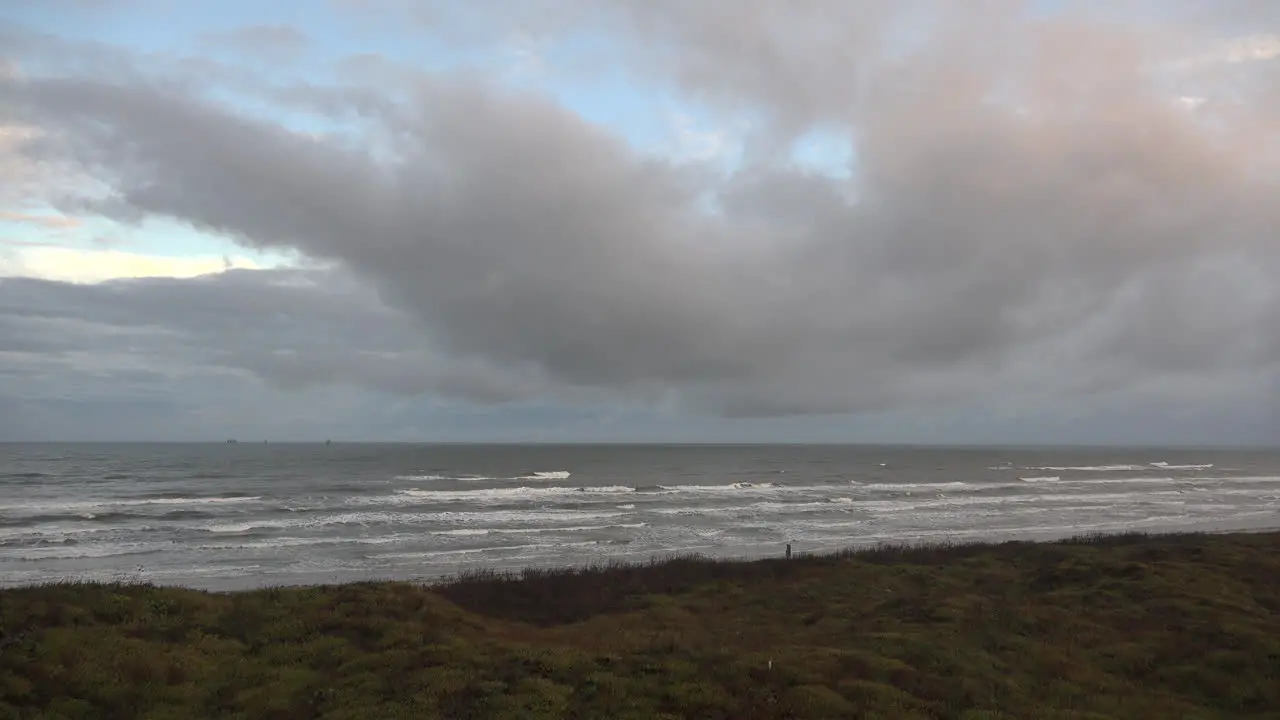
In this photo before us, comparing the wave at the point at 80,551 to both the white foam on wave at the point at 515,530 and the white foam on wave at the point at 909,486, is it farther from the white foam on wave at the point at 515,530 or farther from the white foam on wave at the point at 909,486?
the white foam on wave at the point at 909,486

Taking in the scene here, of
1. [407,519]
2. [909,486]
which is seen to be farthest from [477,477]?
[909,486]

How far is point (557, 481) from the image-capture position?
314 feet

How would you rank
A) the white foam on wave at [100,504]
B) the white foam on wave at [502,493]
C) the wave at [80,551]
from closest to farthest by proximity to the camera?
the wave at [80,551] → the white foam on wave at [100,504] → the white foam on wave at [502,493]

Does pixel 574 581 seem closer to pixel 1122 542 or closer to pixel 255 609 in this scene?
pixel 255 609

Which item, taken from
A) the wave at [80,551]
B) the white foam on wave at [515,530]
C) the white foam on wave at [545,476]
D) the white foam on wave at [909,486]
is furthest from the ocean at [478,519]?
the white foam on wave at [545,476]

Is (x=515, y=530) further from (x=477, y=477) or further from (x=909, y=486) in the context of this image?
(x=909, y=486)

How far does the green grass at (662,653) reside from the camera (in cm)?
1158

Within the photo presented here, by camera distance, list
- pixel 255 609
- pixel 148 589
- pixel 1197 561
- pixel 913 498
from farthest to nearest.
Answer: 1. pixel 913 498
2. pixel 1197 561
3. pixel 148 589
4. pixel 255 609

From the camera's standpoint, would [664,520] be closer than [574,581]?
No

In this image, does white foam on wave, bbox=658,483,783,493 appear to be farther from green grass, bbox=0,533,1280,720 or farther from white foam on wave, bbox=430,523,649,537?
green grass, bbox=0,533,1280,720

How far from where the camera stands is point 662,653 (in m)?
14.2

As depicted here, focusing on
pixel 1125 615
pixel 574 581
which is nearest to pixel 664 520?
pixel 574 581

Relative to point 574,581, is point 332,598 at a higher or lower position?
higher

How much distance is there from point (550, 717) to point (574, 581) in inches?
644
